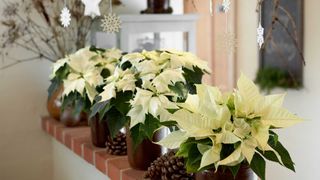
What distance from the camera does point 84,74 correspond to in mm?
1967

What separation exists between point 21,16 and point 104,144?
1.07 m

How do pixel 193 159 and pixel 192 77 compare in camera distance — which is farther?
pixel 192 77

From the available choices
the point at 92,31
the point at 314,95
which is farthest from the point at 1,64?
the point at 314,95

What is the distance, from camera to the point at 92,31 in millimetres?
2703

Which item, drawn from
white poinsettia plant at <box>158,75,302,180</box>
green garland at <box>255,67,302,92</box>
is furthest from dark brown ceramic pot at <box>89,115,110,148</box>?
green garland at <box>255,67,302,92</box>

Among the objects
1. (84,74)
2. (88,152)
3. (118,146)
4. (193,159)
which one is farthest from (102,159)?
(193,159)

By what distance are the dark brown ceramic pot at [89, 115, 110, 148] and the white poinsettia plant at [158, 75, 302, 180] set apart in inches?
32.0

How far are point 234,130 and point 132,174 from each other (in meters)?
0.61

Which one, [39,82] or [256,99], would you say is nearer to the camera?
[256,99]

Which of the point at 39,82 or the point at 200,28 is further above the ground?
the point at 200,28

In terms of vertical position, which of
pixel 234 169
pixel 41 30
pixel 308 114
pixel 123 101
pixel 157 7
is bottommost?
pixel 308 114

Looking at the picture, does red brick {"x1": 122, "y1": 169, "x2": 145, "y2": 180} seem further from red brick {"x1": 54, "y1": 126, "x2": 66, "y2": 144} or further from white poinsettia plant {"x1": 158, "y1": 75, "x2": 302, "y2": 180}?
red brick {"x1": 54, "y1": 126, "x2": 66, "y2": 144}

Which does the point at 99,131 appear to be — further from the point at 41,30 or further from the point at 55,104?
the point at 41,30

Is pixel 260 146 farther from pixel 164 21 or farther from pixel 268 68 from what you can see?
pixel 268 68
